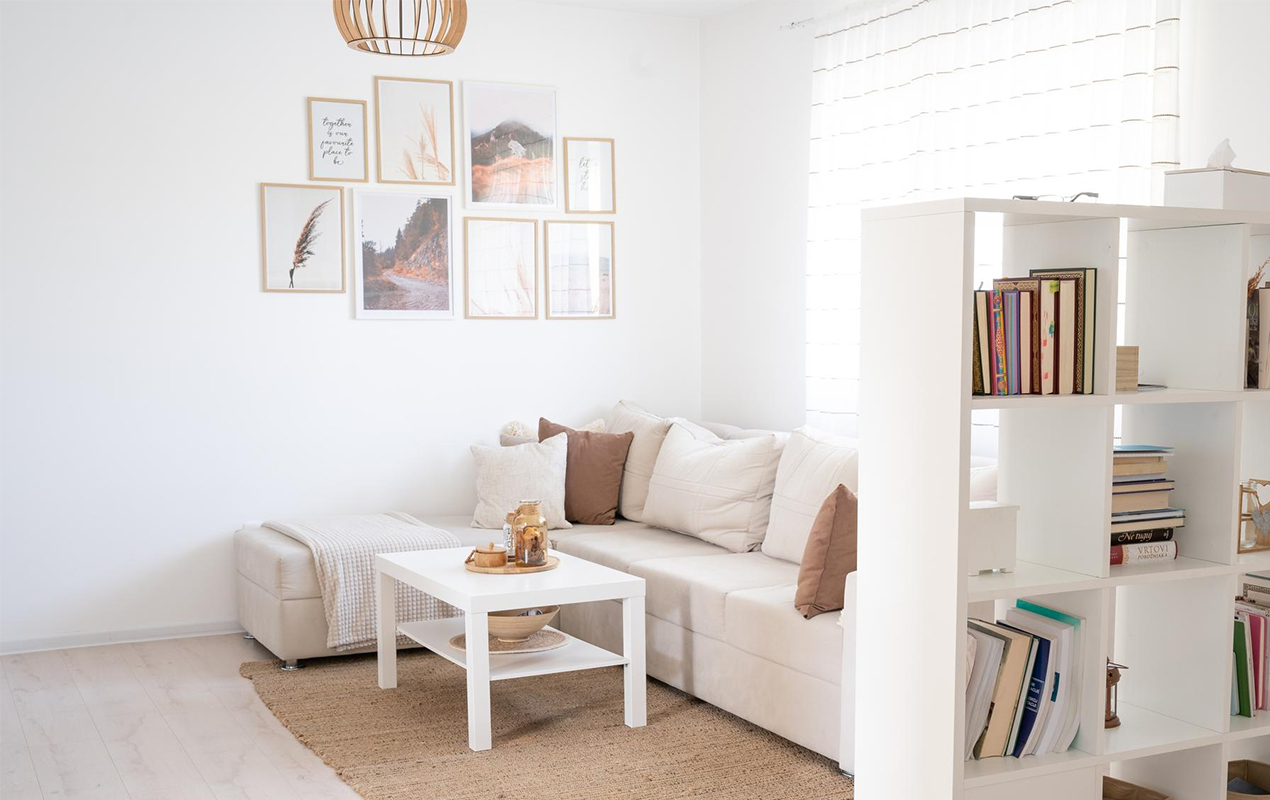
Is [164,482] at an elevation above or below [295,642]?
above

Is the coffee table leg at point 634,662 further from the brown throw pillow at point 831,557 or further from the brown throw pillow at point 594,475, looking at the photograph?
the brown throw pillow at point 594,475

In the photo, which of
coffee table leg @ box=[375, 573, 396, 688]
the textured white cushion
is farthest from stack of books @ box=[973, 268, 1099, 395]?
the textured white cushion

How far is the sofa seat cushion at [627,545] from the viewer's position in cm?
447

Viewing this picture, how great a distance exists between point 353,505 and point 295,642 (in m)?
0.96

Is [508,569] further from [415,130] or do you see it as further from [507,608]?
[415,130]

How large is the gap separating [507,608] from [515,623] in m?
0.26

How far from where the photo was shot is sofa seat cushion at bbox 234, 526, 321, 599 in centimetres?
446

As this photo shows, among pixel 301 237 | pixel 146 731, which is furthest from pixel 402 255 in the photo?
pixel 146 731

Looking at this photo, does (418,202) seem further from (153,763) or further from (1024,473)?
(1024,473)

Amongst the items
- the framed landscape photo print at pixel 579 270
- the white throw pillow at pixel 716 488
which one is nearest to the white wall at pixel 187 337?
the framed landscape photo print at pixel 579 270

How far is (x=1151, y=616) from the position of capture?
2.69m

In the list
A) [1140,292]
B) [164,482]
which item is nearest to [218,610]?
[164,482]

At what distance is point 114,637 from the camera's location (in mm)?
4891

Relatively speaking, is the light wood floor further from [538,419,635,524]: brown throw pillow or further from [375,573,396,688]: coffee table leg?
[538,419,635,524]: brown throw pillow
